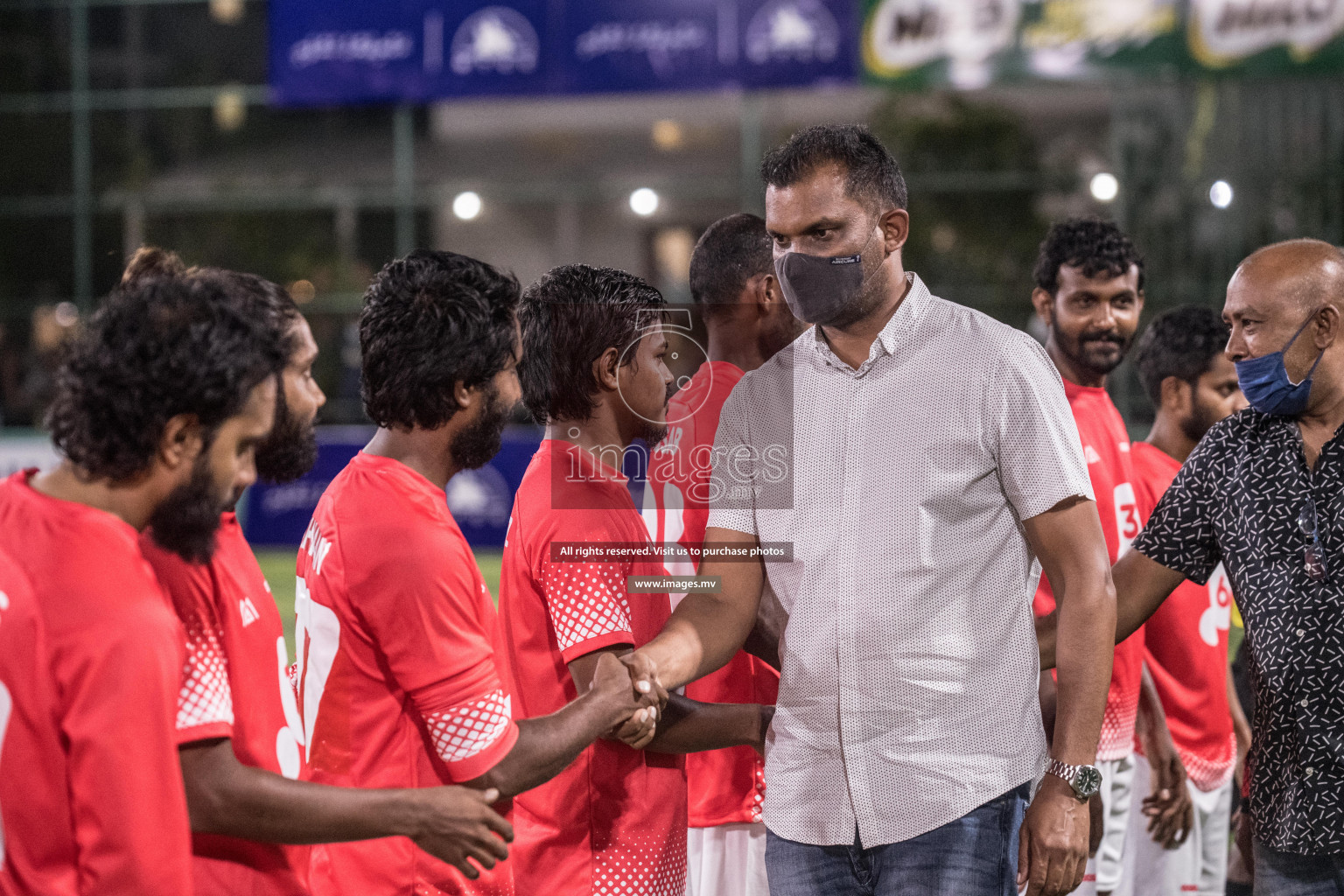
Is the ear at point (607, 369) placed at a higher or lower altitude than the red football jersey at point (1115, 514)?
higher

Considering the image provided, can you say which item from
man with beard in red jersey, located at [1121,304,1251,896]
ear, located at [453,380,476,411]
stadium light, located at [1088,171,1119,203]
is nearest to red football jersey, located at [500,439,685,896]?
ear, located at [453,380,476,411]

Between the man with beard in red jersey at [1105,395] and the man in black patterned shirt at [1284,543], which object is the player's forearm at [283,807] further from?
the man with beard in red jersey at [1105,395]

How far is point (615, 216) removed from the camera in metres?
26.8

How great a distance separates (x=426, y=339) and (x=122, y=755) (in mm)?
1052

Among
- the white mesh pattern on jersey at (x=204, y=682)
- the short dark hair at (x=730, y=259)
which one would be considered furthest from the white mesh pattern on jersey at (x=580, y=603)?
the short dark hair at (x=730, y=259)

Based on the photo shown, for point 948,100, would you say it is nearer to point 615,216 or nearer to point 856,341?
point 615,216

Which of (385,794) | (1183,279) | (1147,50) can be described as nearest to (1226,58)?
(1147,50)

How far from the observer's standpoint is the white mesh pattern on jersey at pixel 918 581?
103 inches

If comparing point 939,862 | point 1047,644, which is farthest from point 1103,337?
point 939,862

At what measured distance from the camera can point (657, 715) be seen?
109 inches

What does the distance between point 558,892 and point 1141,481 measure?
107 inches

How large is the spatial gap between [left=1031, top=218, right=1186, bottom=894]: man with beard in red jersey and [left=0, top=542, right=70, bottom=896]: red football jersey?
9.51 ft

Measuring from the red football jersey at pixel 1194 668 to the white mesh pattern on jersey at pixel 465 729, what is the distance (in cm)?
278

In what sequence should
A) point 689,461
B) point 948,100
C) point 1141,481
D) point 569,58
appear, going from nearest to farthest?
Result: point 689,461 → point 1141,481 → point 569,58 → point 948,100
